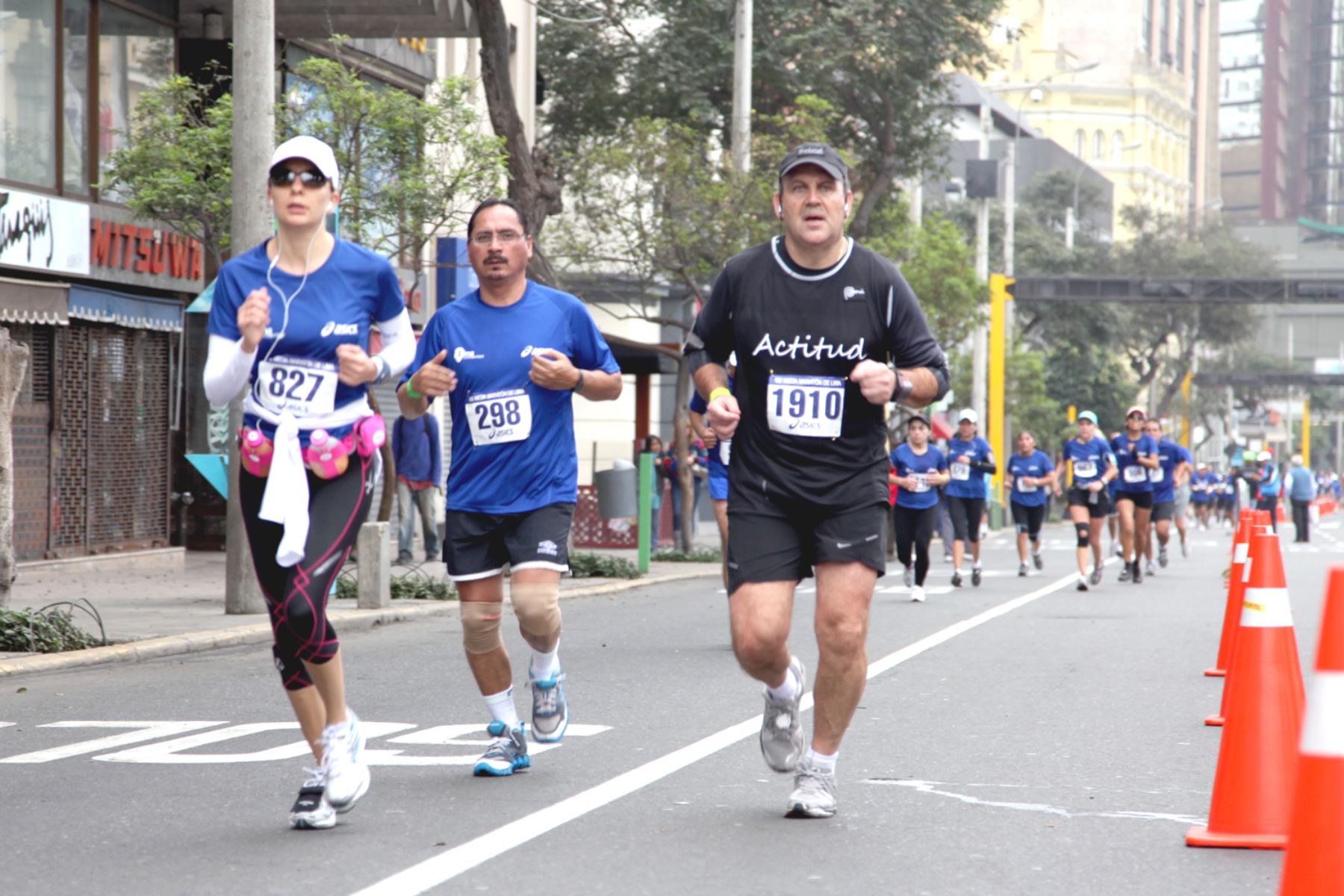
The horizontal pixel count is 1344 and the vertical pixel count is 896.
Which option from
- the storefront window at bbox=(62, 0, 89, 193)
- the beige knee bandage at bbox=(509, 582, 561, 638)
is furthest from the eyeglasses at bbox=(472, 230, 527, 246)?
the storefront window at bbox=(62, 0, 89, 193)

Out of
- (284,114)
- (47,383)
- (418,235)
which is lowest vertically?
(47,383)

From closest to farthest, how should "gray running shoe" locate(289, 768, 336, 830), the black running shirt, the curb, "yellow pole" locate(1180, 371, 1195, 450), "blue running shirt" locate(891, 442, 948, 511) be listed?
1. "gray running shoe" locate(289, 768, 336, 830)
2. the black running shirt
3. the curb
4. "blue running shirt" locate(891, 442, 948, 511)
5. "yellow pole" locate(1180, 371, 1195, 450)

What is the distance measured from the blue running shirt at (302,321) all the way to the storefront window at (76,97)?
14.0m

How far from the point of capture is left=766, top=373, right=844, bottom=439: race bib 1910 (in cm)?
609

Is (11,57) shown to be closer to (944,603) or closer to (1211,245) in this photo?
(944,603)

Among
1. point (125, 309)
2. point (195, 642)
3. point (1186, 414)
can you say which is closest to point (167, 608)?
point (195, 642)

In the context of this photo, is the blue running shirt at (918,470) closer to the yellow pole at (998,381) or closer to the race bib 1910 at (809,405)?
the race bib 1910 at (809,405)

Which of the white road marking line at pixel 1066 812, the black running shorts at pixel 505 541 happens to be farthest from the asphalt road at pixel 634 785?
the black running shorts at pixel 505 541

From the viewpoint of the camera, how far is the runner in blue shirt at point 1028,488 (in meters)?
22.9

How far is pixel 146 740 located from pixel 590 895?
3494 mm

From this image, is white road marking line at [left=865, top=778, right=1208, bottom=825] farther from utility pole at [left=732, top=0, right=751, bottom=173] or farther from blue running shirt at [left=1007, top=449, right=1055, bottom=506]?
utility pole at [left=732, top=0, right=751, bottom=173]

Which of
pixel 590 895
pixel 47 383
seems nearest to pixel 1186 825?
pixel 590 895

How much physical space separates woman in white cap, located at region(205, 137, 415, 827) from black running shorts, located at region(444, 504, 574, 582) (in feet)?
2.63

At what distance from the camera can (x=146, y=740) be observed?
7914 mm
